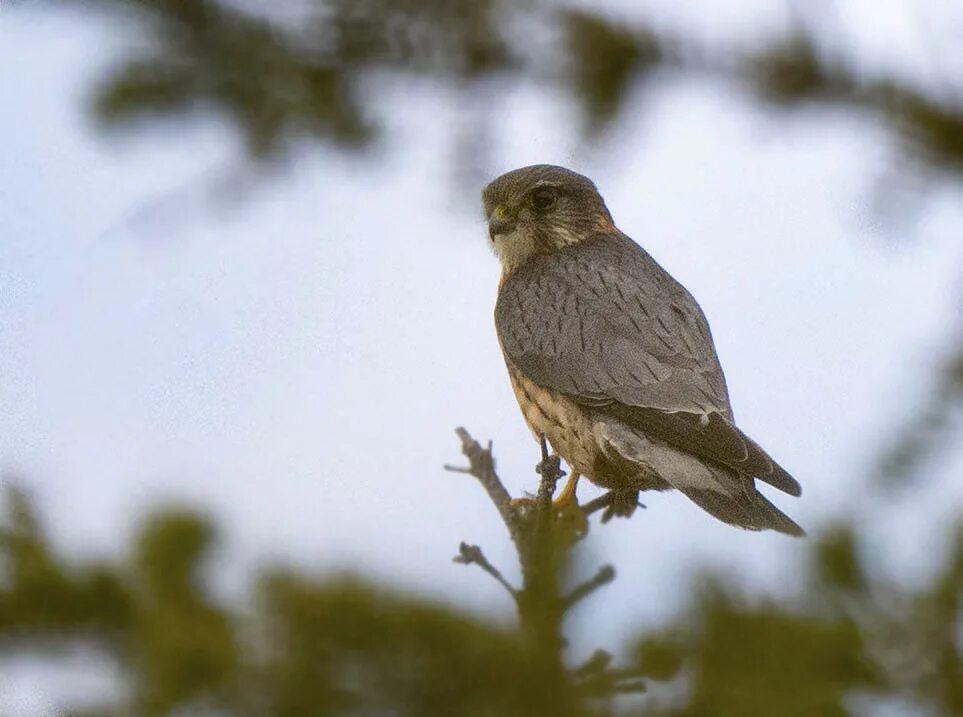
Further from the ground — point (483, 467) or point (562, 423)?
point (562, 423)

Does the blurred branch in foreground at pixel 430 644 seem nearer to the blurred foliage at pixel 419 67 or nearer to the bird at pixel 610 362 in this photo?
the blurred foliage at pixel 419 67

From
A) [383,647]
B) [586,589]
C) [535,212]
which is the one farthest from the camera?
[535,212]

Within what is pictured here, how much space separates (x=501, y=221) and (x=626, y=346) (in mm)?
1154

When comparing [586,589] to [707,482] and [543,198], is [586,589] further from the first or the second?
[543,198]

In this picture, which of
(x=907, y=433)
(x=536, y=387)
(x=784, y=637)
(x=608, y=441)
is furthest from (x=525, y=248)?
(x=784, y=637)

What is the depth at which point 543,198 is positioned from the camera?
6.46 meters

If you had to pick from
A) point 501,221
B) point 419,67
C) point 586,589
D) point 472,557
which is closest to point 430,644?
point 586,589

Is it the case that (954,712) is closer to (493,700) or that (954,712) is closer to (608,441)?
(493,700)

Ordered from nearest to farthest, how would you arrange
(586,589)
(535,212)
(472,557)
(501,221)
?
(586,589), (472,557), (501,221), (535,212)

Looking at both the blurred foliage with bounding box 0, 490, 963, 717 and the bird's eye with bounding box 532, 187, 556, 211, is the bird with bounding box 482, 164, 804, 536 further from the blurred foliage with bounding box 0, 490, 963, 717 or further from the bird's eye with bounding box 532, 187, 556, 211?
the blurred foliage with bounding box 0, 490, 963, 717

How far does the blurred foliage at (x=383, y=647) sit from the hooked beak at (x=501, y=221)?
5.04 metres

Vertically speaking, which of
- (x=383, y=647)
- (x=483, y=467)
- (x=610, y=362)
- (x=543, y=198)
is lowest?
(x=383, y=647)

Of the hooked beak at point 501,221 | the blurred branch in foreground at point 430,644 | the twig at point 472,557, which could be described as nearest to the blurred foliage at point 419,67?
the blurred branch in foreground at point 430,644

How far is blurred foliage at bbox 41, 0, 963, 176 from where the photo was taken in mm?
1482
